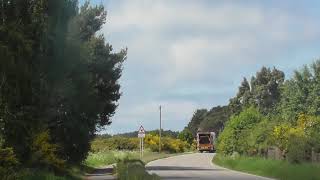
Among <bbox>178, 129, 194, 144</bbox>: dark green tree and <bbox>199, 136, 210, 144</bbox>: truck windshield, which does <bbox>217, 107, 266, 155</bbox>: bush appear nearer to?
<bbox>199, 136, 210, 144</bbox>: truck windshield

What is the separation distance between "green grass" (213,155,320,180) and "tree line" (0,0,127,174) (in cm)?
1148

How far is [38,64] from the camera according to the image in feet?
72.6

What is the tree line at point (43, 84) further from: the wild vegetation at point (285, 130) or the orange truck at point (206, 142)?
the orange truck at point (206, 142)

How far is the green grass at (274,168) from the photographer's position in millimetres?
34531

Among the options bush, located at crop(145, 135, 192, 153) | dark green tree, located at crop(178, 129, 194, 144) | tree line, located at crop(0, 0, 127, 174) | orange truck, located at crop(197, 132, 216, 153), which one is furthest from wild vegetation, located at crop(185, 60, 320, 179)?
dark green tree, located at crop(178, 129, 194, 144)

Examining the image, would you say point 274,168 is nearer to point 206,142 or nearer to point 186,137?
point 206,142

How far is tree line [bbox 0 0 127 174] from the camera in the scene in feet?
63.4

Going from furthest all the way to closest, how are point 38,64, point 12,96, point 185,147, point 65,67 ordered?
point 185,147, point 65,67, point 38,64, point 12,96

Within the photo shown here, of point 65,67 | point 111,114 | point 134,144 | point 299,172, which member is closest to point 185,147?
point 134,144

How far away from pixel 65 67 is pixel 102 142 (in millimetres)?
87312

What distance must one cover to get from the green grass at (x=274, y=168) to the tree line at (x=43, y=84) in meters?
11.5

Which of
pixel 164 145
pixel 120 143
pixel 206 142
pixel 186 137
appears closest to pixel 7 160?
pixel 120 143

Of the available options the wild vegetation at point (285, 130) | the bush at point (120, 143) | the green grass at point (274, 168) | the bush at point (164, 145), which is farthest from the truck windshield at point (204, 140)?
the green grass at point (274, 168)

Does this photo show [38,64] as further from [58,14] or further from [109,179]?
[109,179]
